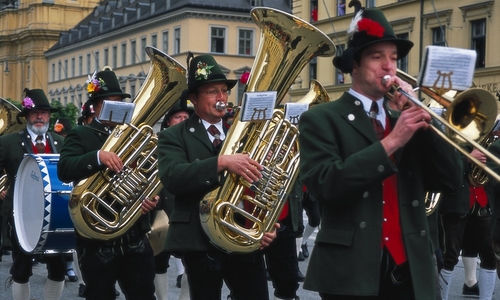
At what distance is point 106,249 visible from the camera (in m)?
7.45

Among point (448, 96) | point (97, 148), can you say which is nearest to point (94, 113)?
point (97, 148)

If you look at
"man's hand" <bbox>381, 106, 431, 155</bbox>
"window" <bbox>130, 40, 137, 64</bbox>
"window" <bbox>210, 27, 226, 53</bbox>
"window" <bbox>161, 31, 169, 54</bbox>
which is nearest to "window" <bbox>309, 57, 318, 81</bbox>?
Result: "window" <bbox>210, 27, 226, 53</bbox>

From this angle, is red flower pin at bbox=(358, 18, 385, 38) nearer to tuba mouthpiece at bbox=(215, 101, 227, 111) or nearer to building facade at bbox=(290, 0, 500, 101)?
tuba mouthpiece at bbox=(215, 101, 227, 111)

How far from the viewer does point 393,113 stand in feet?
15.9

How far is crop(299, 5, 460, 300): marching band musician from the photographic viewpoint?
460cm

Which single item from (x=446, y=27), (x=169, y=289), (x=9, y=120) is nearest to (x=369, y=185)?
(x=169, y=289)

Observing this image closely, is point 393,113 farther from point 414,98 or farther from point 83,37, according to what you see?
point 83,37

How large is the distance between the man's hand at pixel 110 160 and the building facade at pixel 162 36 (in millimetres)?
48658

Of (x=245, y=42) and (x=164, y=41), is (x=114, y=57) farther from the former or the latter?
(x=245, y=42)

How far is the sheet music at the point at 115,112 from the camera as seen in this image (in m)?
7.34

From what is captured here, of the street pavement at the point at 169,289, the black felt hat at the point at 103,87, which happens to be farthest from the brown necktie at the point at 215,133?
the street pavement at the point at 169,289

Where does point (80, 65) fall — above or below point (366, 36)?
above

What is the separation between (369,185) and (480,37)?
32.0 meters

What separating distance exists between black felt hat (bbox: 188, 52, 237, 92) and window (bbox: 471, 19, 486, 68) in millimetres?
29434
